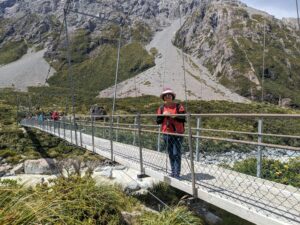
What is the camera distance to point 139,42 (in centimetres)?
19962

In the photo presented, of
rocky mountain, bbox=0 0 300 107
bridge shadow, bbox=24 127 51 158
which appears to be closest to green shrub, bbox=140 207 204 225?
bridge shadow, bbox=24 127 51 158

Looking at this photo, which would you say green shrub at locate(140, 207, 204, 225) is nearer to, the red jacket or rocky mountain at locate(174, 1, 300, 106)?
the red jacket

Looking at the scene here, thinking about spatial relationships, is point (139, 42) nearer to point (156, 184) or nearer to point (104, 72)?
point (104, 72)

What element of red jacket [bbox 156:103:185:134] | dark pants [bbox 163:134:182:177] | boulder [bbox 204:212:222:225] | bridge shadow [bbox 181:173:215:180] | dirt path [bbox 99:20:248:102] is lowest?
boulder [bbox 204:212:222:225]

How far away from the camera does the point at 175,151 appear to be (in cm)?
664

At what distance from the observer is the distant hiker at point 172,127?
21.7 feet

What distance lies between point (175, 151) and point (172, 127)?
15.1 inches

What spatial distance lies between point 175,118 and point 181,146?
465mm

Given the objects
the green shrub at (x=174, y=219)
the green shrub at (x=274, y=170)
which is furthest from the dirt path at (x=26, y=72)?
the green shrub at (x=274, y=170)

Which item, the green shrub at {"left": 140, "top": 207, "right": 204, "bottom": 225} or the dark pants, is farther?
the green shrub at {"left": 140, "top": 207, "right": 204, "bottom": 225}

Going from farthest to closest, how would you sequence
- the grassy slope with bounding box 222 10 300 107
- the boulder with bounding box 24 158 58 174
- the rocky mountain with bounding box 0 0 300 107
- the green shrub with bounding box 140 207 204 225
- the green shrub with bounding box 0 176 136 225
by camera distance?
the rocky mountain with bounding box 0 0 300 107 < the grassy slope with bounding box 222 10 300 107 < the boulder with bounding box 24 158 58 174 < the green shrub with bounding box 140 207 204 225 < the green shrub with bounding box 0 176 136 225

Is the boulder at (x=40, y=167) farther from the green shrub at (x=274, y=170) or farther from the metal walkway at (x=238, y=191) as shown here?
the green shrub at (x=274, y=170)

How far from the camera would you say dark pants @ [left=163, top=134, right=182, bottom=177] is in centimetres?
664

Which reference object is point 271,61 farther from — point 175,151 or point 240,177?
point 240,177
